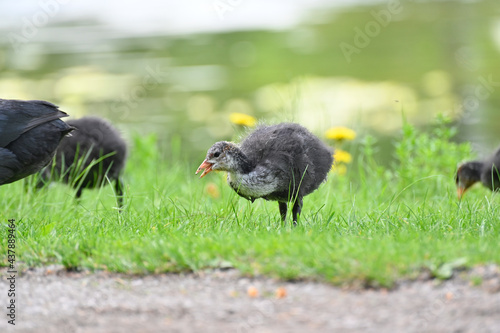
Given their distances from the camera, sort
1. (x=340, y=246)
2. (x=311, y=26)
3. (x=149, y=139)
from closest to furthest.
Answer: (x=340, y=246) < (x=149, y=139) < (x=311, y=26)

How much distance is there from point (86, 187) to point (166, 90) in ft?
23.2

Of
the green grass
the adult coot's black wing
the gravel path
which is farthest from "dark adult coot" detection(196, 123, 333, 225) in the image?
the gravel path

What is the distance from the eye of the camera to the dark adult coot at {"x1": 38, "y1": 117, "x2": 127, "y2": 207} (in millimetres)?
6797

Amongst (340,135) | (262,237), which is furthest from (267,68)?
(262,237)

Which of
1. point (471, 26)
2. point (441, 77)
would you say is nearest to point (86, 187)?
point (441, 77)

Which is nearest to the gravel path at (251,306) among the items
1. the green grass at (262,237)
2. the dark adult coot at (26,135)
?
the green grass at (262,237)

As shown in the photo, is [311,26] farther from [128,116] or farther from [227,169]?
[227,169]

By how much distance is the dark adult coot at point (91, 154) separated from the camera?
268 inches

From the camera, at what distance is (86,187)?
6957 mm

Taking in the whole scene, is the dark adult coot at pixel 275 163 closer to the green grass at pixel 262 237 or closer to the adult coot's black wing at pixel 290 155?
the adult coot's black wing at pixel 290 155

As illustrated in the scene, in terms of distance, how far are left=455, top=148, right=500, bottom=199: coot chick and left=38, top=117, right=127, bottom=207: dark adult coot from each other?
10.8 feet

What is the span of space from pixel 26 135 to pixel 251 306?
273 centimetres

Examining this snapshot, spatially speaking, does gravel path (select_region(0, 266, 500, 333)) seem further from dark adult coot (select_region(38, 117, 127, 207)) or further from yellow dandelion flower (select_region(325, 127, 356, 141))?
yellow dandelion flower (select_region(325, 127, 356, 141))

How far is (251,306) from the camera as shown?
140 inches
